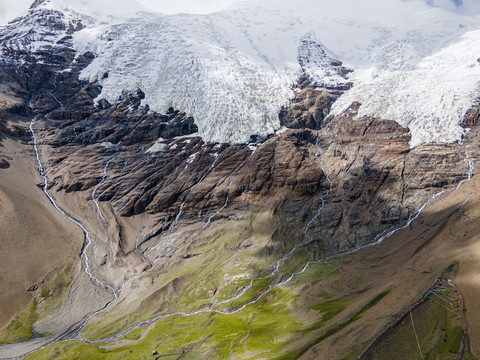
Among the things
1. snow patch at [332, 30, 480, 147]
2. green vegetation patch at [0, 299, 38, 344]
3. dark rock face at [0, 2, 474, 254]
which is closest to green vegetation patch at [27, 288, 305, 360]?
green vegetation patch at [0, 299, 38, 344]

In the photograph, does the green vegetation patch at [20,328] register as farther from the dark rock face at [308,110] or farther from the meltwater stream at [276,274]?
the dark rock face at [308,110]

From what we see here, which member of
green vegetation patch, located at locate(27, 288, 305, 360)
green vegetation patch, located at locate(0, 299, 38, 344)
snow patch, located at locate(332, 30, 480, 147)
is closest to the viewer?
green vegetation patch, located at locate(27, 288, 305, 360)

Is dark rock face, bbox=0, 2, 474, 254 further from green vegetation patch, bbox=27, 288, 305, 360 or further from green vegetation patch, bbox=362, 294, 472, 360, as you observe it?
green vegetation patch, bbox=362, 294, 472, 360

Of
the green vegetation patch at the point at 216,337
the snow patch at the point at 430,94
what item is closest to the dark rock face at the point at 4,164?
the green vegetation patch at the point at 216,337

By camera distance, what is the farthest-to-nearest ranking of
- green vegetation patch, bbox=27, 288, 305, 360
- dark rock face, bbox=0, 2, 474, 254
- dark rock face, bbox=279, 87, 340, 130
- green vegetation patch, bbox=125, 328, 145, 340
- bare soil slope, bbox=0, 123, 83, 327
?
1. dark rock face, bbox=279, 87, 340, 130
2. dark rock face, bbox=0, 2, 474, 254
3. bare soil slope, bbox=0, 123, 83, 327
4. green vegetation patch, bbox=125, 328, 145, 340
5. green vegetation patch, bbox=27, 288, 305, 360

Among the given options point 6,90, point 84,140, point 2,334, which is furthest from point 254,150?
point 6,90

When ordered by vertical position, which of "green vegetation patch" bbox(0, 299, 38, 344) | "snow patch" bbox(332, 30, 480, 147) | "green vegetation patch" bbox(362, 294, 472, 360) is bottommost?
"green vegetation patch" bbox(0, 299, 38, 344)

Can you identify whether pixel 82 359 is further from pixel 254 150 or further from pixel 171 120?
pixel 171 120

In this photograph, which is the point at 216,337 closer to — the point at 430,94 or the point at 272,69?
the point at 430,94
